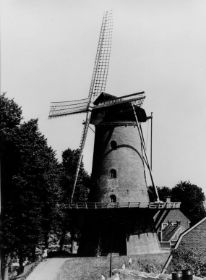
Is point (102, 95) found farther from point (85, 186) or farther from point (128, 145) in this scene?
point (85, 186)

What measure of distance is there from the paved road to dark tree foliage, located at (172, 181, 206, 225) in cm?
3197

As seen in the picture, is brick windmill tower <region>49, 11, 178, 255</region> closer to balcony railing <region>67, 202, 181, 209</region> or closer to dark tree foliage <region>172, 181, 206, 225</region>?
balcony railing <region>67, 202, 181, 209</region>

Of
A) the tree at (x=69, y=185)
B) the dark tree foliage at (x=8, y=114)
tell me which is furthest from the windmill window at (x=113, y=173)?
the tree at (x=69, y=185)

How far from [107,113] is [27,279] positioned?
447 inches

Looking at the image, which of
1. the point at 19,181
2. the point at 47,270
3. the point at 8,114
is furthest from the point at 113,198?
the point at 8,114

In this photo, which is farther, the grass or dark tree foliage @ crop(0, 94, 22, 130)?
the grass

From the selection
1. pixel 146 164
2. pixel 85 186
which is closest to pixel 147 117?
pixel 146 164

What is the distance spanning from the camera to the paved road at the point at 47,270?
2131cm

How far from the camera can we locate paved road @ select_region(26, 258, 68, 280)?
2131cm

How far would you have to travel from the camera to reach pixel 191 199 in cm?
5294

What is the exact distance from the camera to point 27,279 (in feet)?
69.5

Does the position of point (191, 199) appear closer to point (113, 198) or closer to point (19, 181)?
point (113, 198)

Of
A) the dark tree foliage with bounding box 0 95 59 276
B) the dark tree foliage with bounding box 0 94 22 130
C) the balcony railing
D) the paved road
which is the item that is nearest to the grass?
the paved road

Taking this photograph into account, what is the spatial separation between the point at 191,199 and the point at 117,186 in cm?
3011
